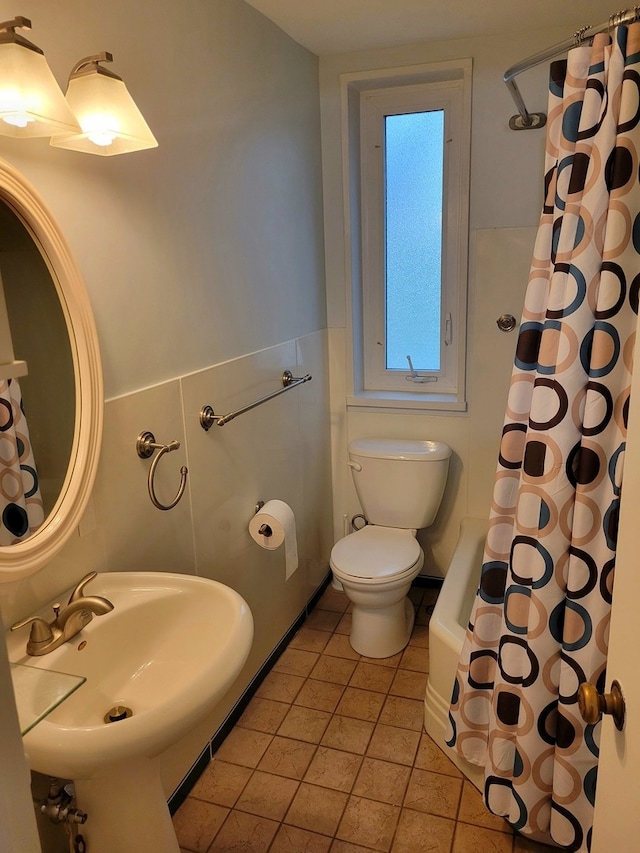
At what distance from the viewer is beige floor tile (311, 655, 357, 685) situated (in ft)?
8.02

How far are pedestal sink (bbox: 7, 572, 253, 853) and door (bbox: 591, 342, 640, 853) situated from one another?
2.27 feet

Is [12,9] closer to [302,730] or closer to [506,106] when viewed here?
[506,106]

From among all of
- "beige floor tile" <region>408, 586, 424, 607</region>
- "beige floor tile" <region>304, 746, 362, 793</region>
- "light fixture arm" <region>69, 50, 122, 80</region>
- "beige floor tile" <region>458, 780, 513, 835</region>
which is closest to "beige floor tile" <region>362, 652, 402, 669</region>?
"beige floor tile" <region>408, 586, 424, 607</region>

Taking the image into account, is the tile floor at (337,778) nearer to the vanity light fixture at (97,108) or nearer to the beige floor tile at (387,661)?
the beige floor tile at (387,661)

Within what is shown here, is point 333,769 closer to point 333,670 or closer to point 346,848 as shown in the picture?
point 346,848

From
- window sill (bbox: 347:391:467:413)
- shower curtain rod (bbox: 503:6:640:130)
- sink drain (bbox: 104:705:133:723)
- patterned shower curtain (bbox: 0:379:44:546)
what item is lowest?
sink drain (bbox: 104:705:133:723)

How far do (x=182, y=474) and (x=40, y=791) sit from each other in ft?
2.59

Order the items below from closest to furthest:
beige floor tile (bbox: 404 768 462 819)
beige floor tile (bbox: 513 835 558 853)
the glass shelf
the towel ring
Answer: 1. the glass shelf
2. the towel ring
3. beige floor tile (bbox: 513 835 558 853)
4. beige floor tile (bbox: 404 768 462 819)

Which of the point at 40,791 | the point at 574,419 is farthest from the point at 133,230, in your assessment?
the point at 40,791

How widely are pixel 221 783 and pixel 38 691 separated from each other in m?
1.39

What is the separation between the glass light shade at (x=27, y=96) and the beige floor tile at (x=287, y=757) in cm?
186

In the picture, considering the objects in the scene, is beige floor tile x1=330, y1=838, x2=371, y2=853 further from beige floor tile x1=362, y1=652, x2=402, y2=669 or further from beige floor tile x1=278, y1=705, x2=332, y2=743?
beige floor tile x1=362, y1=652, x2=402, y2=669

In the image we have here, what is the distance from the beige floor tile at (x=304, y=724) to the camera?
2.15 m

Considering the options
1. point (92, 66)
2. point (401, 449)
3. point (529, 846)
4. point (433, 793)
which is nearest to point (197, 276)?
point (92, 66)
